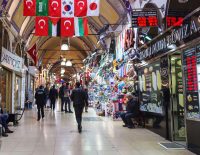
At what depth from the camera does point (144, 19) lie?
868cm

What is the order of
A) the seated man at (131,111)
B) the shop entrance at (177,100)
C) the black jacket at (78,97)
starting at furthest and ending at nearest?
the seated man at (131,111)
the black jacket at (78,97)
the shop entrance at (177,100)

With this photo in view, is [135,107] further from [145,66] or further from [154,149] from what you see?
[154,149]

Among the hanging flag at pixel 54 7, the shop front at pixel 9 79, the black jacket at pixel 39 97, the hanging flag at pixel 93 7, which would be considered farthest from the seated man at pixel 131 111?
the shop front at pixel 9 79

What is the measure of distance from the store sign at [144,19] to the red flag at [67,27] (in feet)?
10.1

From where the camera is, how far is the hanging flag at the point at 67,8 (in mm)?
10500

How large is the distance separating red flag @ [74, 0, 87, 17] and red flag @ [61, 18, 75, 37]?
59 cm

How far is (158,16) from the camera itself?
8750mm

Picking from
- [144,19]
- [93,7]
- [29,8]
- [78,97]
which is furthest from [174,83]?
[29,8]

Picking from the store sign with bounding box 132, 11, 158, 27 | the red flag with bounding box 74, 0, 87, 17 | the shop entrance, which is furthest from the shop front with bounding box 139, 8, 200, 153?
the red flag with bounding box 74, 0, 87, 17

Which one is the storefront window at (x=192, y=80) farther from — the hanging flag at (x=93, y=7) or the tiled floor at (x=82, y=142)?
the hanging flag at (x=93, y=7)

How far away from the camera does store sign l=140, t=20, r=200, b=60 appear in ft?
18.1

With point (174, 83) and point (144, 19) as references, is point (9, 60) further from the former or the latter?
point (174, 83)

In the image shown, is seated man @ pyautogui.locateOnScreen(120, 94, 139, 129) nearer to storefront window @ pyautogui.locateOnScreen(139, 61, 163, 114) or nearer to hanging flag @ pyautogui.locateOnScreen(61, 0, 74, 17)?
storefront window @ pyautogui.locateOnScreen(139, 61, 163, 114)

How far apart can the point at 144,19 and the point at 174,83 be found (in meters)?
2.42
